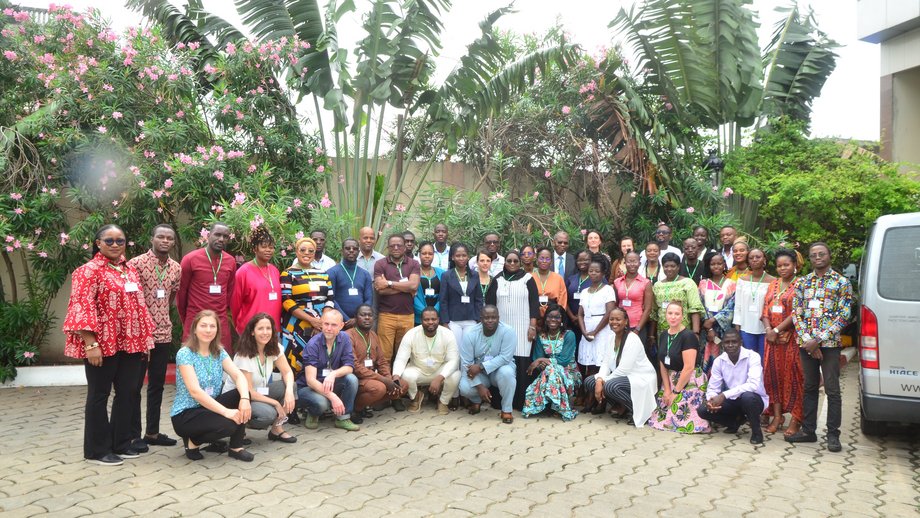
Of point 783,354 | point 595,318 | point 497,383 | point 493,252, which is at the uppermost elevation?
point 493,252

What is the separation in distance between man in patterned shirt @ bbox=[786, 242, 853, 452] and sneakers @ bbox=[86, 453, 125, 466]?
5.62 m

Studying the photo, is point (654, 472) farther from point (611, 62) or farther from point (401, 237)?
point (611, 62)

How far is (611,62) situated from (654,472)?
7139 millimetres

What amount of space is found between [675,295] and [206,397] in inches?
186

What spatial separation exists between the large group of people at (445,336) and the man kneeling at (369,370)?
0.05ft

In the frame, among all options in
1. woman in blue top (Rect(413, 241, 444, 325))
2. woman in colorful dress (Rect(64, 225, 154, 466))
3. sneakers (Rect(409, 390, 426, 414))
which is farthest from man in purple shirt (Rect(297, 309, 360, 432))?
woman in colorful dress (Rect(64, 225, 154, 466))

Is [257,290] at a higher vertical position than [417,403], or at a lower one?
higher

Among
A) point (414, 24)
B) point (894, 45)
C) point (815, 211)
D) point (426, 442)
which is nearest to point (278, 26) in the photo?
point (414, 24)

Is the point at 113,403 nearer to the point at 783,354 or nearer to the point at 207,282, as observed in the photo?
the point at 207,282

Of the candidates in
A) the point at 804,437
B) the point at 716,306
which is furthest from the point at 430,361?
the point at 804,437

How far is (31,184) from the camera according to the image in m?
8.82

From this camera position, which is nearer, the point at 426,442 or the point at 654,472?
the point at 654,472

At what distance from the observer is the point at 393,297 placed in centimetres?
789

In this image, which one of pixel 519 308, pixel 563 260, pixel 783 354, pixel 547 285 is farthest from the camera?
pixel 563 260
